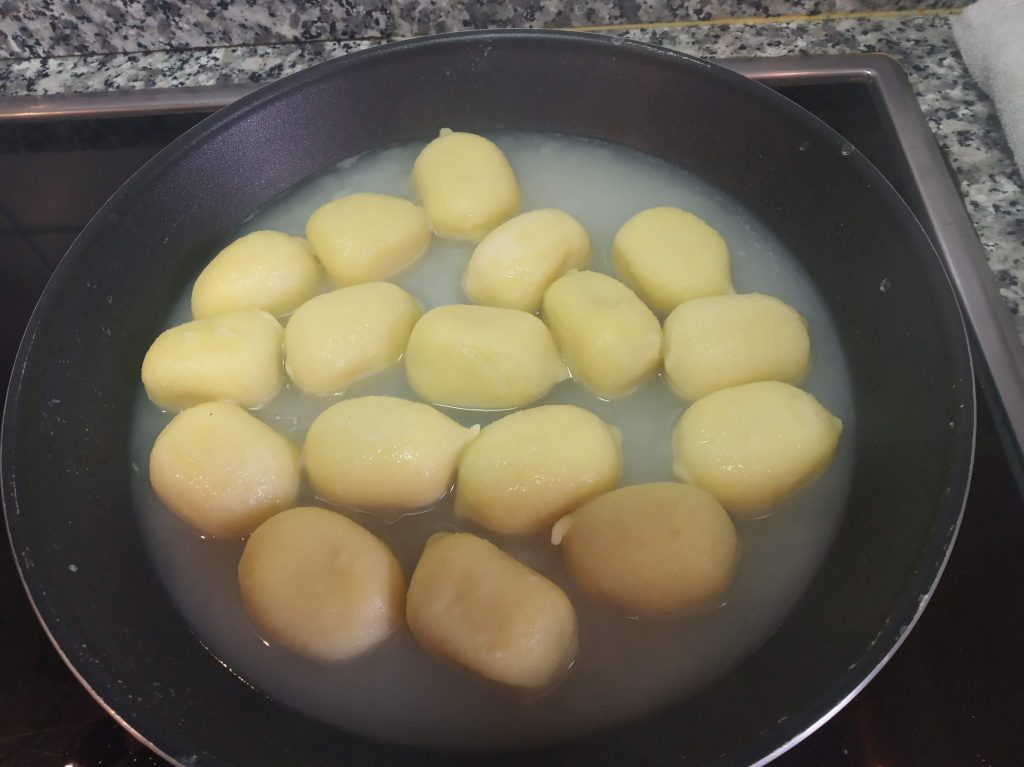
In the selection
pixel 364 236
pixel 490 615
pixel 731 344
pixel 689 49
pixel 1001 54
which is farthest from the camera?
pixel 689 49

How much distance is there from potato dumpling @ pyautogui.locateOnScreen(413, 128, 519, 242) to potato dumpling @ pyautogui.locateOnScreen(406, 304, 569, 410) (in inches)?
5.8

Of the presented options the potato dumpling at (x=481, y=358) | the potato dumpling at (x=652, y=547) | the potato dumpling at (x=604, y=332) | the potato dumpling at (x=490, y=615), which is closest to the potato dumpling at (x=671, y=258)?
the potato dumpling at (x=604, y=332)

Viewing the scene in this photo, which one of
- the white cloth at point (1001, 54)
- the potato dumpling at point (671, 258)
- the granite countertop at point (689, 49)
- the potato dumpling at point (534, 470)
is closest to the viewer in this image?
the potato dumpling at point (534, 470)

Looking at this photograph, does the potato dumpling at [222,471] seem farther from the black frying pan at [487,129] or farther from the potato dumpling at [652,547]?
the potato dumpling at [652,547]

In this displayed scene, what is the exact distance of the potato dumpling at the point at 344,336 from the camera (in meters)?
0.82

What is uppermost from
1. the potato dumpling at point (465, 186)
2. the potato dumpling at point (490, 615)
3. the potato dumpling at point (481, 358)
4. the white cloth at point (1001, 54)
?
the white cloth at point (1001, 54)

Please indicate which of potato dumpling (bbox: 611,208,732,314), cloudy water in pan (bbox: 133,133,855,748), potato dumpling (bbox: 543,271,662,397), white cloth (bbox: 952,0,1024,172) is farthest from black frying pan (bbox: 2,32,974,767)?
white cloth (bbox: 952,0,1024,172)

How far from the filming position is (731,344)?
0.79 metres

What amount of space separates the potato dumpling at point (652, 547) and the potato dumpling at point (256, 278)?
0.43 meters

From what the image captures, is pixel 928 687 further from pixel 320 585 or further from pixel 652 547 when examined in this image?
pixel 320 585

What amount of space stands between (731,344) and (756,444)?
0.12 meters

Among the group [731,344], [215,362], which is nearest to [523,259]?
[731,344]

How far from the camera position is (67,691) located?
0.71m

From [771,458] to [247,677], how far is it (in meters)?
0.53
